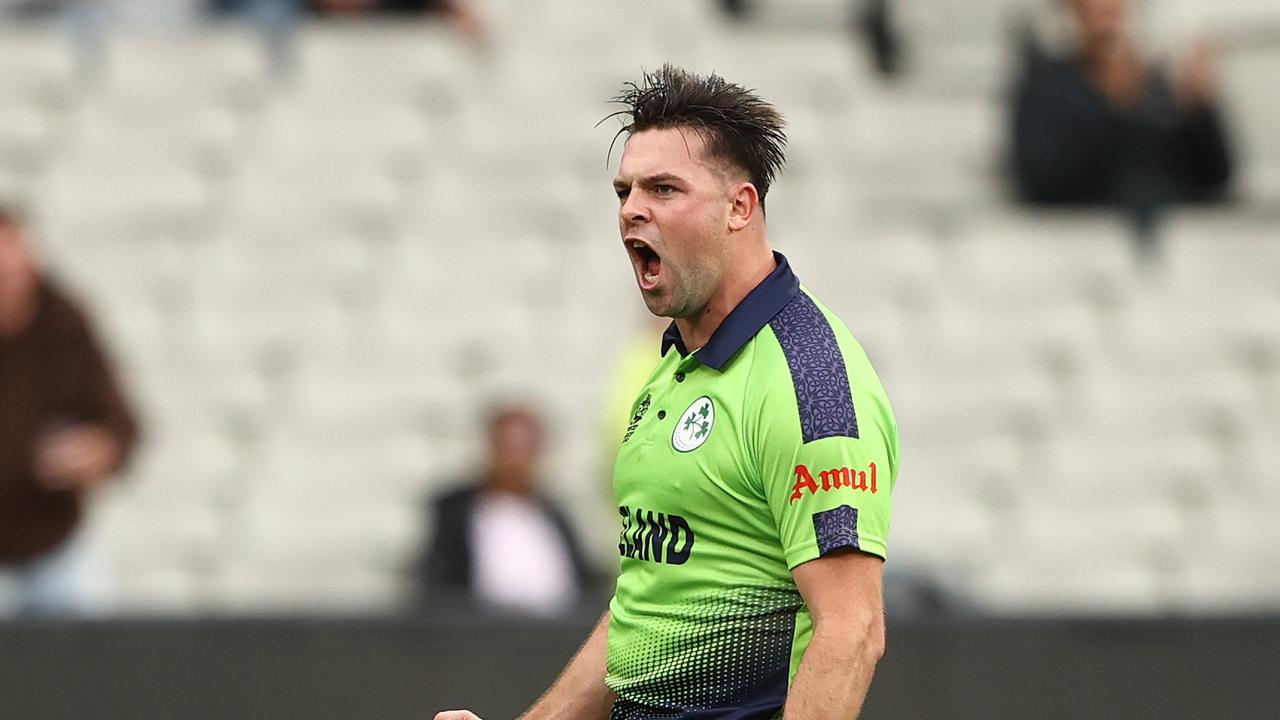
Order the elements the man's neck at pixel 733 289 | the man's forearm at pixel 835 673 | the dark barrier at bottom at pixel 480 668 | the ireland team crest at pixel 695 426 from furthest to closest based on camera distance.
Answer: the dark barrier at bottom at pixel 480 668 → the man's neck at pixel 733 289 → the ireland team crest at pixel 695 426 → the man's forearm at pixel 835 673

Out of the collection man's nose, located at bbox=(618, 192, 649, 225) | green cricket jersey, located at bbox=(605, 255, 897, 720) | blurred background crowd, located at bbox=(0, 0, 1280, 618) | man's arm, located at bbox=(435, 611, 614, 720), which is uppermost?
blurred background crowd, located at bbox=(0, 0, 1280, 618)

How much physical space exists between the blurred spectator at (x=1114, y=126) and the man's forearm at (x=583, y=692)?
22.5 feet

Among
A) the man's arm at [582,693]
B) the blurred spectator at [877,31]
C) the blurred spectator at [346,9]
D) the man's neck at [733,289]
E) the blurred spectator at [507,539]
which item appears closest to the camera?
the man's neck at [733,289]

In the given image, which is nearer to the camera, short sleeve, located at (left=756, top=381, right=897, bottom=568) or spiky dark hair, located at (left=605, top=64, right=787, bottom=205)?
short sleeve, located at (left=756, top=381, right=897, bottom=568)

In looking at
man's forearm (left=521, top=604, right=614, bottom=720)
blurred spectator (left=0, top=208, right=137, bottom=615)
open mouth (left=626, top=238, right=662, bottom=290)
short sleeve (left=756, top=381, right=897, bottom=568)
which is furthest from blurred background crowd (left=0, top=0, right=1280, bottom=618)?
short sleeve (left=756, top=381, right=897, bottom=568)

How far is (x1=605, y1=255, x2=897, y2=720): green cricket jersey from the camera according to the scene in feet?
10.7

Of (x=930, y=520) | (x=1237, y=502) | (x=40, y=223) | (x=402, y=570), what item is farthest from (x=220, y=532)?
(x=1237, y=502)

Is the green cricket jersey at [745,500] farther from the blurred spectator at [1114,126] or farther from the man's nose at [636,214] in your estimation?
the blurred spectator at [1114,126]

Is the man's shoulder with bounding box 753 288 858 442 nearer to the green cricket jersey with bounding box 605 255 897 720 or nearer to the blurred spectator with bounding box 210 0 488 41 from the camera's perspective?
the green cricket jersey with bounding box 605 255 897 720

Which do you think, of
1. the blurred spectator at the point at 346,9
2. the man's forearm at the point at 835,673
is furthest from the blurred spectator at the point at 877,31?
the man's forearm at the point at 835,673

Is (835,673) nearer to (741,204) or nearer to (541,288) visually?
(741,204)

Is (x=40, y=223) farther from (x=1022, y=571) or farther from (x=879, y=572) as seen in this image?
(x=879, y=572)

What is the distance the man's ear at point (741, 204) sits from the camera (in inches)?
138

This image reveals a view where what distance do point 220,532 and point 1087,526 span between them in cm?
390
